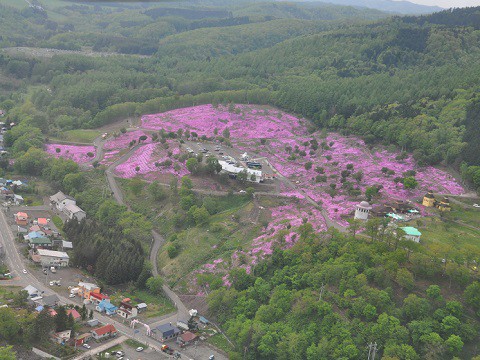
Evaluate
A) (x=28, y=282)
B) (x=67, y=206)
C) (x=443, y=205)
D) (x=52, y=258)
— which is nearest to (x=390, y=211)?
(x=443, y=205)

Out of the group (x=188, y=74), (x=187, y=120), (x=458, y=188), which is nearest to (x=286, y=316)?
(x=458, y=188)

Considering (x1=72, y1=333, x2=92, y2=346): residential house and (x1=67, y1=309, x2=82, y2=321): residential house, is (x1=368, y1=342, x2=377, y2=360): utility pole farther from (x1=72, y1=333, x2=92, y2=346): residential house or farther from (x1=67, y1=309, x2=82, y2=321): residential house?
(x1=67, y1=309, x2=82, y2=321): residential house

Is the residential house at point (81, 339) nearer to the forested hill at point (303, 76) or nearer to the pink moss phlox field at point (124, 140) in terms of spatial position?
the pink moss phlox field at point (124, 140)

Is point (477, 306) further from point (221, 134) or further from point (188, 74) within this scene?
point (188, 74)

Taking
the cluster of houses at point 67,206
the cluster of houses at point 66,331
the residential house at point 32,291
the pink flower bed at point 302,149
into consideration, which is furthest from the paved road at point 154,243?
the pink flower bed at point 302,149

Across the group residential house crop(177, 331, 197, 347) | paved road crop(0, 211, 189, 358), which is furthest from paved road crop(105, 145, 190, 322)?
residential house crop(177, 331, 197, 347)

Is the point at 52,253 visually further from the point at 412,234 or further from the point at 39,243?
the point at 412,234
